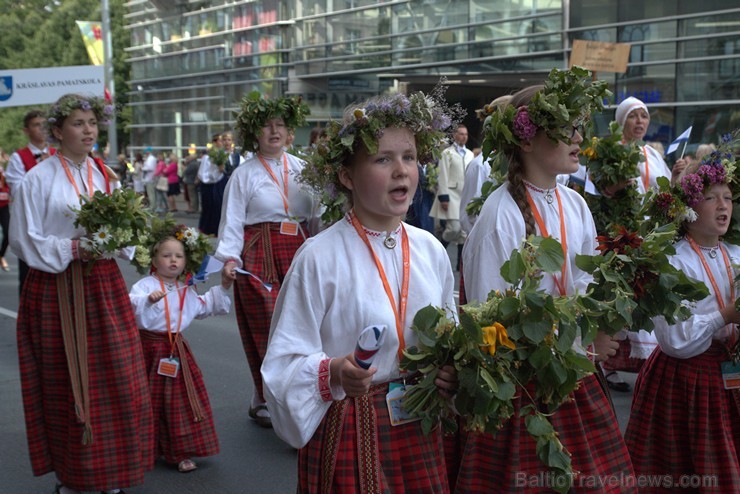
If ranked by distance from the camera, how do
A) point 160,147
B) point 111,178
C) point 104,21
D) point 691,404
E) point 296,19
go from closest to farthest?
point 691,404 < point 111,178 < point 104,21 < point 296,19 < point 160,147

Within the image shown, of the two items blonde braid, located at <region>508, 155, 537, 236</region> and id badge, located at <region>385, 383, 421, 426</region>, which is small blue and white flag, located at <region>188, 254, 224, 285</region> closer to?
blonde braid, located at <region>508, 155, 537, 236</region>

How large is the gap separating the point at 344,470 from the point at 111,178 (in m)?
3.11

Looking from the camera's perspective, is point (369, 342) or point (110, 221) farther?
point (110, 221)

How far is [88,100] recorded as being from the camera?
5.16 m

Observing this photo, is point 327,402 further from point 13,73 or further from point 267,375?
point 13,73

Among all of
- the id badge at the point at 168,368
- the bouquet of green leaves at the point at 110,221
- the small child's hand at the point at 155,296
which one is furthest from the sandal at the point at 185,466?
the bouquet of green leaves at the point at 110,221

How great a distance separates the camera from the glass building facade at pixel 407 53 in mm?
17578

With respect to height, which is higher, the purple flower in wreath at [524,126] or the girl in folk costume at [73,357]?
the purple flower in wreath at [524,126]

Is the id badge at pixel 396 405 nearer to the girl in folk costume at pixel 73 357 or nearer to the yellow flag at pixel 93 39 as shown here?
the girl in folk costume at pixel 73 357

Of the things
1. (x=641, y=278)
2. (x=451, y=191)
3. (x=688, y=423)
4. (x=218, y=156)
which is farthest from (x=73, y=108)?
(x=218, y=156)

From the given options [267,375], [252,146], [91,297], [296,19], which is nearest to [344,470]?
[267,375]

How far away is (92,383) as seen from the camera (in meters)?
4.85

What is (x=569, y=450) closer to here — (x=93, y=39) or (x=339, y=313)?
(x=339, y=313)

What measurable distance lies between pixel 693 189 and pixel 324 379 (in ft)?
7.64
